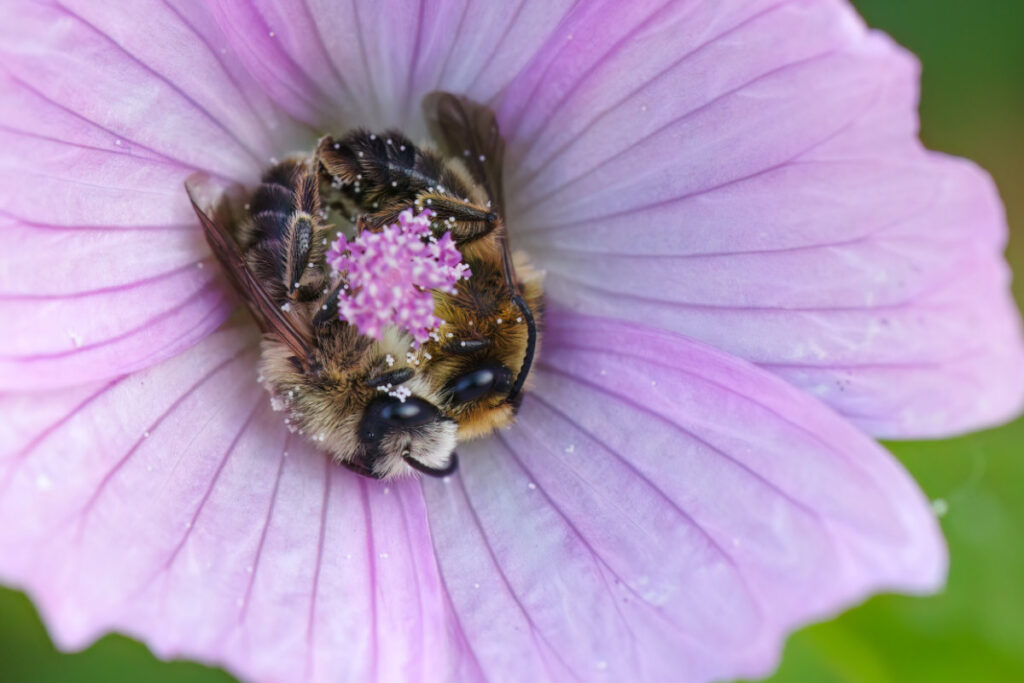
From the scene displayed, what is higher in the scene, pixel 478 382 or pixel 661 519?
pixel 478 382

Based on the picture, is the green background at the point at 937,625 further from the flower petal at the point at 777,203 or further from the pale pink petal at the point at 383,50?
the pale pink petal at the point at 383,50

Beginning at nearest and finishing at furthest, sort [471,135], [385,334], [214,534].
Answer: [385,334], [214,534], [471,135]

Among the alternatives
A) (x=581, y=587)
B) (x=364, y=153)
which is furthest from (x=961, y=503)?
(x=364, y=153)

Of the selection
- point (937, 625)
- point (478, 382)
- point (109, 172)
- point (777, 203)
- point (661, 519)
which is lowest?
point (937, 625)

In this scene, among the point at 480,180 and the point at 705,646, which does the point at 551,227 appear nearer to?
the point at 480,180

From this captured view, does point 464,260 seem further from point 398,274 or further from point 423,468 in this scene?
point 423,468

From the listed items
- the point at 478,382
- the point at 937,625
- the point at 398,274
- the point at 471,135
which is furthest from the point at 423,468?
the point at 937,625

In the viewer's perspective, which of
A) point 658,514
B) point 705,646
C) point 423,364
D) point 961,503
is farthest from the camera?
point 961,503

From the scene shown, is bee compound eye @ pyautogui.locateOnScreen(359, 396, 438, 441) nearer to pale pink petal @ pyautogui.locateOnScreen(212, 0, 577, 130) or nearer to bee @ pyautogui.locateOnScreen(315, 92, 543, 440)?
bee @ pyautogui.locateOnScreen(315, 92, 543, 440)
